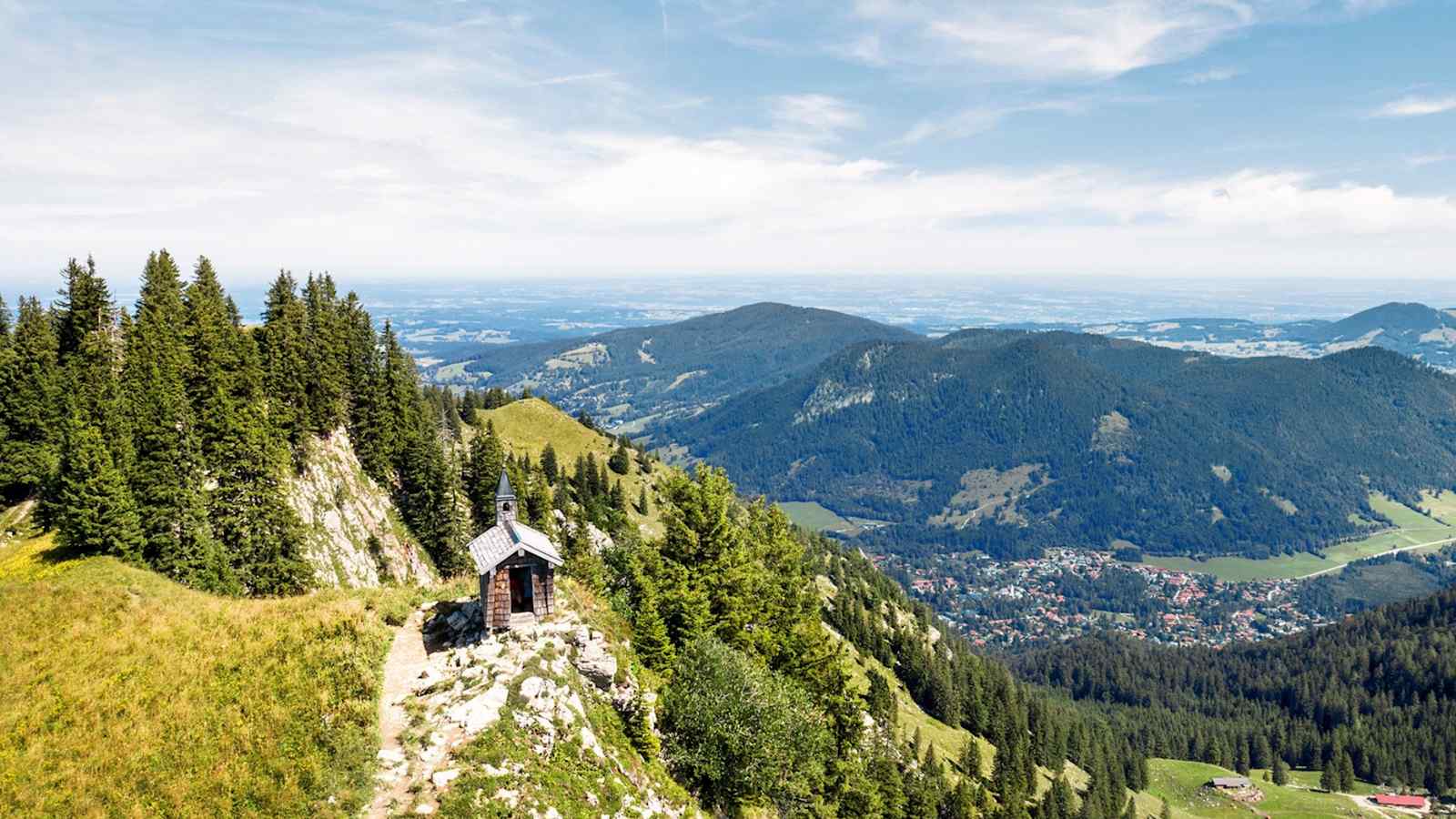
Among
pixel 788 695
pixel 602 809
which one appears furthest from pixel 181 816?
pixel 788 695

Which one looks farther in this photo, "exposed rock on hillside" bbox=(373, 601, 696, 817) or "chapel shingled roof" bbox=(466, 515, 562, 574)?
"chapel shingled roof" bbox=(466, 515, 562, 574)

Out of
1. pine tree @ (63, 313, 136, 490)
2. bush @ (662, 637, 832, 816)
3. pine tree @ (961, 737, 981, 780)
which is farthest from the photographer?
pine tree @ (961, 737, 981, 780)

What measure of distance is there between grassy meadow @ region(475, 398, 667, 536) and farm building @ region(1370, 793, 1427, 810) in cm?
20426

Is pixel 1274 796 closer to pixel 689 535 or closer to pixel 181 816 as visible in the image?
pixel 689 535

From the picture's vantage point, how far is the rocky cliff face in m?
70.7

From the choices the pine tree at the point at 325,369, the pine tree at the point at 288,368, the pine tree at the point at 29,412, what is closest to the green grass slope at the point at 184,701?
the pine tree at the point at 29,412

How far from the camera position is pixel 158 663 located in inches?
1315

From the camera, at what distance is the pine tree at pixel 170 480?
51.8 m

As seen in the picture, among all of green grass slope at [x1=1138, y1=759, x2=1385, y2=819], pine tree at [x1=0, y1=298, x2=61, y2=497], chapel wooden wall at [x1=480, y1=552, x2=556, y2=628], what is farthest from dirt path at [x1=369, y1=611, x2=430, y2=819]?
green grass slope at [x1=1138, y1=759, x2=1385, y2=819]

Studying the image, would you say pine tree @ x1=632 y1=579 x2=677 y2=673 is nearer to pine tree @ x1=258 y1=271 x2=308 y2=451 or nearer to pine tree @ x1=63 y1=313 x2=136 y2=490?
pine tree @ x1=63 y1=313 x2=136 y2=490

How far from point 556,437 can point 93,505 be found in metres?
134

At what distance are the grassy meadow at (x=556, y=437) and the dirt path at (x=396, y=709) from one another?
124127 mm

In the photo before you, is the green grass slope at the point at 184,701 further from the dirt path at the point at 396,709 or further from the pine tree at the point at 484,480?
the pine tree at the point at 484,480

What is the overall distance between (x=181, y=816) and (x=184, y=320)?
76.1 metres
